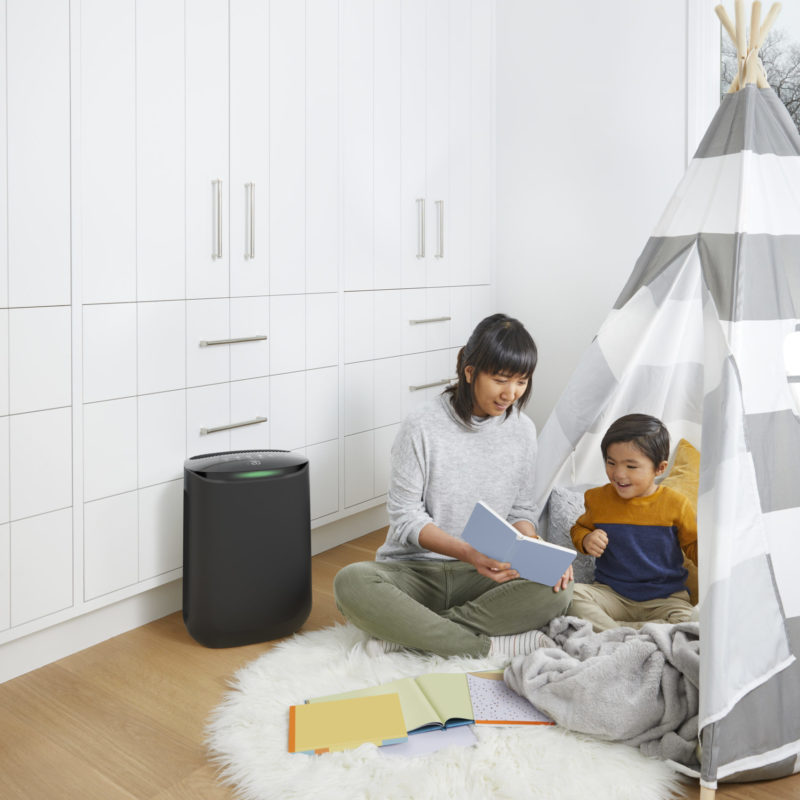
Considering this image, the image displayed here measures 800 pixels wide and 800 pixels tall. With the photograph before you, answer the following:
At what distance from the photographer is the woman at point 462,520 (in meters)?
1.99

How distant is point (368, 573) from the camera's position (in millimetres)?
2051

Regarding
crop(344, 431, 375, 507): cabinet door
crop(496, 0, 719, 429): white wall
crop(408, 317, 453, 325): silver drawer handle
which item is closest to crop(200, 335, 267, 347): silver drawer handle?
crop(344, 431, 375, 507): cabinet door

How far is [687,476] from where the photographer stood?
2.42 meters

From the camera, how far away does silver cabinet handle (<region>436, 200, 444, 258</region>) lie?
3.25 m

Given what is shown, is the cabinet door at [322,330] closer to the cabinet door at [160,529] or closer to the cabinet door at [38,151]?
the cabinet door at [160,529]

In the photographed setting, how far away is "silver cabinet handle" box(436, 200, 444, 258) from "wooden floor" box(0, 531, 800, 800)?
154 cm

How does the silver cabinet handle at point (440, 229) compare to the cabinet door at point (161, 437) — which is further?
the silver cabinet handle at point (440, 229)

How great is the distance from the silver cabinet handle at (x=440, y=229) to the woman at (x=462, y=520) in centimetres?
119

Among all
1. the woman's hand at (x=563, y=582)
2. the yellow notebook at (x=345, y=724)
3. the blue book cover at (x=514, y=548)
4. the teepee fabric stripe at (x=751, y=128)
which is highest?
the teepee fabric stripe at (x=751, y=128)

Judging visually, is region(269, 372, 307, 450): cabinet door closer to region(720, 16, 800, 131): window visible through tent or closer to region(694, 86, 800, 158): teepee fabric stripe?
region(694, 86, 800, 158): teepee fabric stripe

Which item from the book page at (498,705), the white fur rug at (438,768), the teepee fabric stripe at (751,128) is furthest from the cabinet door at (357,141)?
the white fur rug at (438,768)

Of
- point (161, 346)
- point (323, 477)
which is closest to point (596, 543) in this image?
point (323, 477)

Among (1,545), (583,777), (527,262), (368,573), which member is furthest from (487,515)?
(527,262)

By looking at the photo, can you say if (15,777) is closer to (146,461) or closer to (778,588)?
(146,461)
